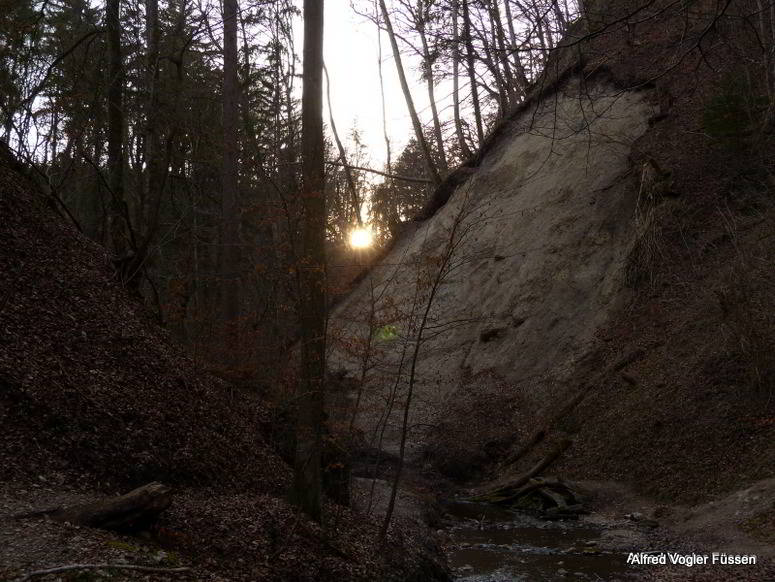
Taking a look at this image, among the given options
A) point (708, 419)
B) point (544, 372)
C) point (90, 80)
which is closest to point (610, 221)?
point (544, 372)

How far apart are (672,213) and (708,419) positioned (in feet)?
20.6

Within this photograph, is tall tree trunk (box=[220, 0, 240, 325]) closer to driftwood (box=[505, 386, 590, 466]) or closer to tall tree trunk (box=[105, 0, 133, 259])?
tall tree trunk (box=[105, 0, 133, 259])

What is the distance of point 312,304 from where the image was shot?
282 inches

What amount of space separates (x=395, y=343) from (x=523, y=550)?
17.0 ft

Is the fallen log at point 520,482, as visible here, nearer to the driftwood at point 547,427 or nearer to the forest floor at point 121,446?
the driftwood at point 547,427

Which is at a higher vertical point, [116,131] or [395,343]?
[116,131]

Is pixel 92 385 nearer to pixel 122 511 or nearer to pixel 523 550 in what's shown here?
pixel 122 511

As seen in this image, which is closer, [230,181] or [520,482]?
[520,482]

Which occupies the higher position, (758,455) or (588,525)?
(758,455)

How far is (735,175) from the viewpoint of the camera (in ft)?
47.7

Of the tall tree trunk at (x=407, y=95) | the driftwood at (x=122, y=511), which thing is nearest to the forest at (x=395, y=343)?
the driftwood at (x=122, y=511)

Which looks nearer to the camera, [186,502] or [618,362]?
[186,502]

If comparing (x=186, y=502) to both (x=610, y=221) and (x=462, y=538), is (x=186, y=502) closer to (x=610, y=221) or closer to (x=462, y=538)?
(x=462, y=538)

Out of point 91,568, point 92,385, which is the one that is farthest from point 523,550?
point 91,568
